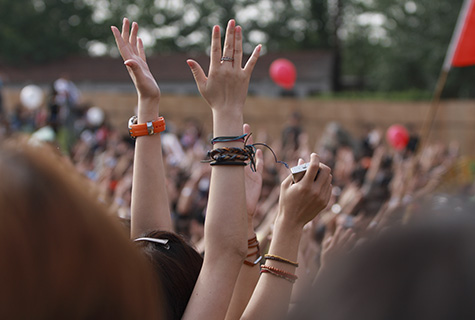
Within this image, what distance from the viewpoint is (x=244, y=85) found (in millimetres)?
1660

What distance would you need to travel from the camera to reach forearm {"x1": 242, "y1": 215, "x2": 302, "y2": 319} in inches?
60.8

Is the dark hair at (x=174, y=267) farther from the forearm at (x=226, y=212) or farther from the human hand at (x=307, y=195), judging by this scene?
the human hand at (x=307, y=195)

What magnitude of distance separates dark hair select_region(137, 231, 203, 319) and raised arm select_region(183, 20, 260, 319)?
7cm

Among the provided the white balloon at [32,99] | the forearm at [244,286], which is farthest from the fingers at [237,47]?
the white balloon at [32,99]

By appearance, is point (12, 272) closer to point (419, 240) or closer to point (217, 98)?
point (419, 240)

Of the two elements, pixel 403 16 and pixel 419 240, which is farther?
Result: pixel 403 16

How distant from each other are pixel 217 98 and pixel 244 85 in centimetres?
9

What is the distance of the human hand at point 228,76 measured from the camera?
1641 millimetres

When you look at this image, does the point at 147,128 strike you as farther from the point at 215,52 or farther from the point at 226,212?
the point at 226,212

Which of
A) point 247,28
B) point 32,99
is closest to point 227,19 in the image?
point 247,28

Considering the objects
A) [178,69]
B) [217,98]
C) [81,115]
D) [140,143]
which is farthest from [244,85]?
[178,69]

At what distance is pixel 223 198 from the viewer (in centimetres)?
157

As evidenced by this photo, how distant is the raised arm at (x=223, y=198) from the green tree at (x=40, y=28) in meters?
33.2

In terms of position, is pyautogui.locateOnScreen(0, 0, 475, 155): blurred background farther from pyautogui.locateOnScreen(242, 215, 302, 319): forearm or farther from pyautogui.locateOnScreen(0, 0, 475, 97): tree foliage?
pyautogui.locateOnScreen(242, 215, 302, 319): forearm
